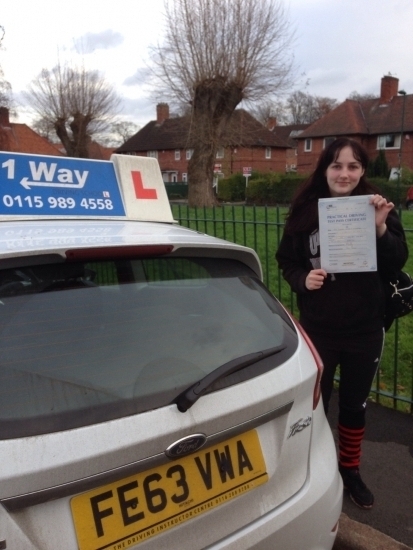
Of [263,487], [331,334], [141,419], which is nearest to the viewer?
[141,419]

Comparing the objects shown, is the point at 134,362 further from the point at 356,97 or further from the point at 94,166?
the point at 356,97

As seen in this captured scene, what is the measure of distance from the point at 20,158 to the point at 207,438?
6.05 feet

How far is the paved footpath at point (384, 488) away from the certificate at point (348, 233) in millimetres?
1367

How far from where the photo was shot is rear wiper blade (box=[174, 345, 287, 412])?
1.50 metres

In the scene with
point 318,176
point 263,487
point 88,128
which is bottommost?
point 263,487

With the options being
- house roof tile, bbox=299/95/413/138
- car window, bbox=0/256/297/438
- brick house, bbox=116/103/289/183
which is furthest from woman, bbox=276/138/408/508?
house roof tile, bbox=299/95/413/138

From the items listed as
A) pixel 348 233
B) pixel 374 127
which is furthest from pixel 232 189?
pixel 348 233

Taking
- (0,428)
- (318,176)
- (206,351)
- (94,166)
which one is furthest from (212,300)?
(94,166)

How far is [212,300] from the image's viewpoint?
189 centimetres

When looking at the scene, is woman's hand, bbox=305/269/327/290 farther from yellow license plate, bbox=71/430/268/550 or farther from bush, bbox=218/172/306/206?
bush, bbox=218/172/306/206

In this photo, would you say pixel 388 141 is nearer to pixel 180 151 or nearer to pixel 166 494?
pixel 180 151

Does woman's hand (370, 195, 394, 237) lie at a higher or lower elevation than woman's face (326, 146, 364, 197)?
lower

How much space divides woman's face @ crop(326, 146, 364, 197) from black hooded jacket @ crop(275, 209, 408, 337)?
25cm

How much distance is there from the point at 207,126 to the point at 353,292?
71.4 ft
